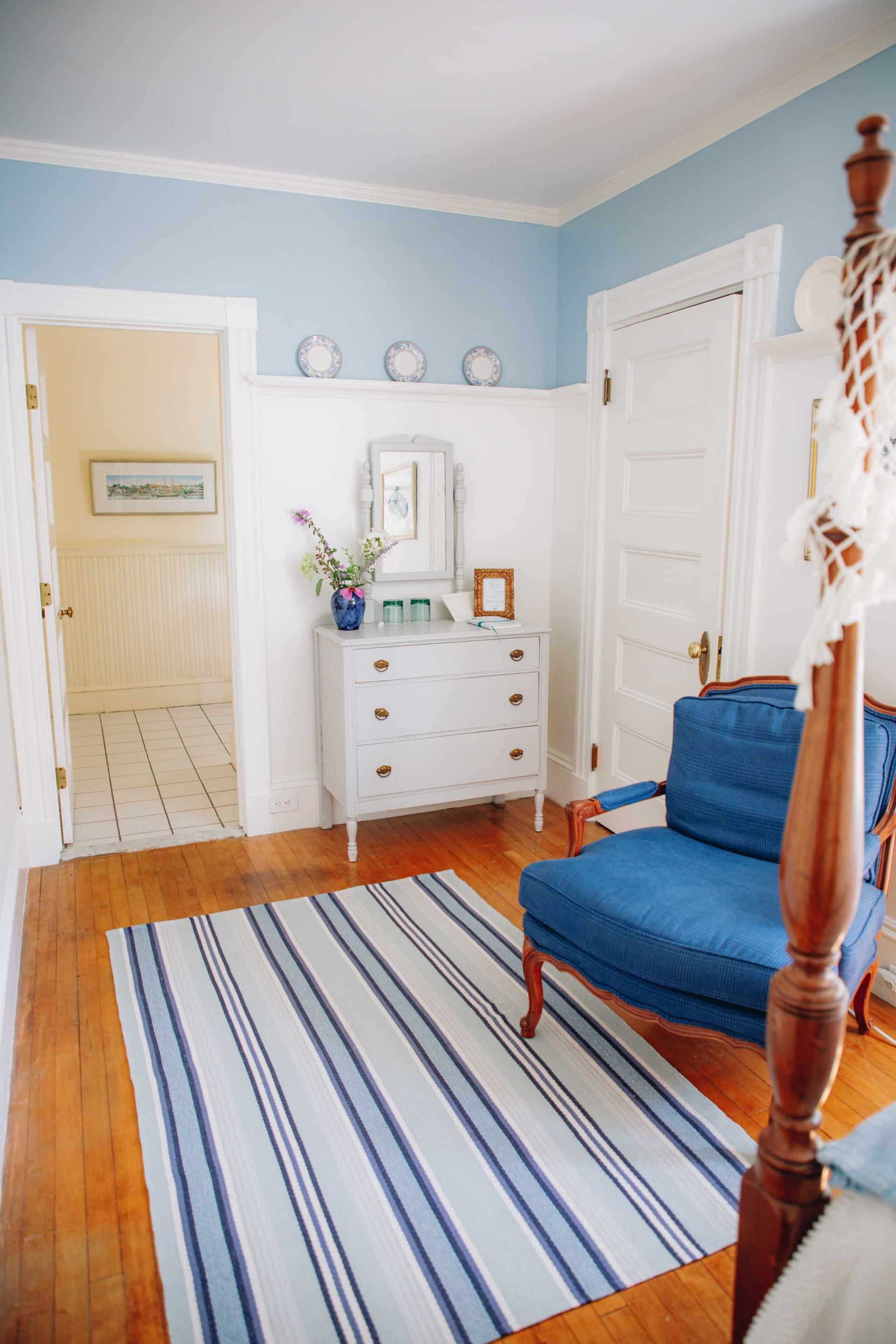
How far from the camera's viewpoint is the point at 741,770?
8.23 ft

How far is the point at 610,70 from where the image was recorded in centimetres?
266

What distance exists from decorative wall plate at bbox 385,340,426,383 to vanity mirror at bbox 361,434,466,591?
245mm

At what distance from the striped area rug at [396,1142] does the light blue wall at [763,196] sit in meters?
2.25

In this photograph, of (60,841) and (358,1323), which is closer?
(358,1323)

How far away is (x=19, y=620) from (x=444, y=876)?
1877 millimetres

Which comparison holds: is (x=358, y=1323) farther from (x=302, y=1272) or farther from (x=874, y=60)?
(x=874, y=60)

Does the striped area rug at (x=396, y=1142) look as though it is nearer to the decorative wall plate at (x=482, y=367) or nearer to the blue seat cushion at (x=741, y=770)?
the blue seat cushion at (x=741, y=770)

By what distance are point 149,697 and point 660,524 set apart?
4052mm

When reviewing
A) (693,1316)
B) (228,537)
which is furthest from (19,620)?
(693,1316)

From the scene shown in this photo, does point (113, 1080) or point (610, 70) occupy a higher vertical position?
point (610, 70)

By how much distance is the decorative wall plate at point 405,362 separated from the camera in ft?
12.7

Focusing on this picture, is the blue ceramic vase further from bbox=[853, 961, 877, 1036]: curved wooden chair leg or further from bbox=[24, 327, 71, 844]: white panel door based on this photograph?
bbox=[853, 961, 877, 1036]: curved wooden chair leg

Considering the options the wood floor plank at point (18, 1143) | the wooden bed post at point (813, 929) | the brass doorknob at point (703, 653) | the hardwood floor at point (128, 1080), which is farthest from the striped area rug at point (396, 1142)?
the brass doorknob at point (703, 653)

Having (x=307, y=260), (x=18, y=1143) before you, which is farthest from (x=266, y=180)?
(x=18, y=1143)
